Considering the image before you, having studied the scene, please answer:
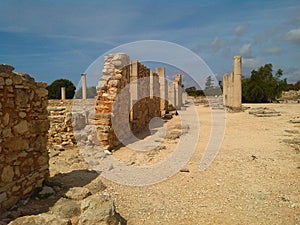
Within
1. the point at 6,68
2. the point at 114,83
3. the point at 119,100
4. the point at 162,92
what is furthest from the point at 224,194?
the point at 162,92

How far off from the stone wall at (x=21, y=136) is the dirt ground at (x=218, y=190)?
1.11 meters

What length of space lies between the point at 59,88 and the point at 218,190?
135ft

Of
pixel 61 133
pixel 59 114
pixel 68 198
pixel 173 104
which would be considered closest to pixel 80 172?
pixel 68 198

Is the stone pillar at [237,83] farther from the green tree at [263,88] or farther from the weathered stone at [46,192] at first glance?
the weathered stone at [46,192]

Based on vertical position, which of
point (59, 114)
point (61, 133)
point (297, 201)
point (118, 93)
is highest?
A: point (118, 93)

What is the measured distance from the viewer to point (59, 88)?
42.3 metres

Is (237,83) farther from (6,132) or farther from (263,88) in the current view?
(6,132)

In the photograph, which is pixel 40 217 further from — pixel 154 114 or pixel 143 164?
pixel 154 114

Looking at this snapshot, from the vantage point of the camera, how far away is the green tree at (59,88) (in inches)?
1655

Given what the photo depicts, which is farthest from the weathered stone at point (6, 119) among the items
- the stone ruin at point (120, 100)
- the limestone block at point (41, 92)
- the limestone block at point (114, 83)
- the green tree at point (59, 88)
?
the green tree at point (59, 88)

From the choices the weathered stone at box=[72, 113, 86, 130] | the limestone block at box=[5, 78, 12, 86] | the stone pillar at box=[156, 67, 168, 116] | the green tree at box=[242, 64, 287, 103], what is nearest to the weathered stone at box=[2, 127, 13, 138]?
the limestone block at box=[5, 78, 12, 86]

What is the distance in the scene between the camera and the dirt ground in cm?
395

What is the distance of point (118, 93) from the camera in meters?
9.32

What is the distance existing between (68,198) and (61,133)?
4630 millimetres
